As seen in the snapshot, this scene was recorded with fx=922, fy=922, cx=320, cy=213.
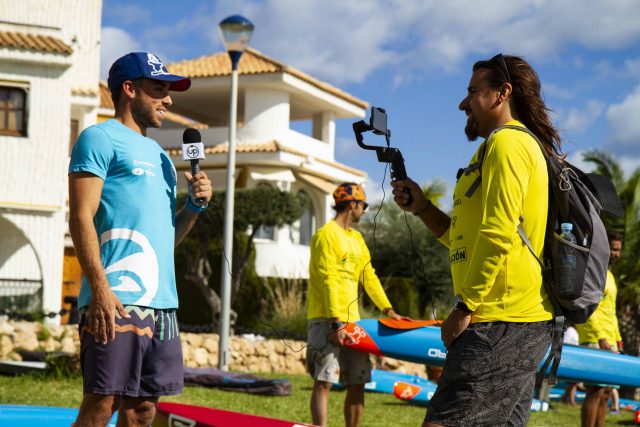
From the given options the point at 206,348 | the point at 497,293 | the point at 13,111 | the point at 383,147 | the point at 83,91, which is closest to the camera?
the point at 497,293

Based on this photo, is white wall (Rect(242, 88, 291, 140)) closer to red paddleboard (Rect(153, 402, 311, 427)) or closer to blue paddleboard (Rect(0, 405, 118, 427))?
red paddleboard (Rect(153, 402, 311, 427))

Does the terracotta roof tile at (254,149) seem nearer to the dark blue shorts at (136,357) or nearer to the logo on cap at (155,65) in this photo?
the logo on cap at (155,65)

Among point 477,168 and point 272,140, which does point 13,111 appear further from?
point 477,168

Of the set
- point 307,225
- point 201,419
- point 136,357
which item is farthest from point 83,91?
point 136,357

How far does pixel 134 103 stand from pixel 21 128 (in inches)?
738

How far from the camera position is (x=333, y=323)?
7.59m

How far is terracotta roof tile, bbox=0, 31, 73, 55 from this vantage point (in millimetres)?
22094

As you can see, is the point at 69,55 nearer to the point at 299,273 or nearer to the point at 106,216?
the point at 299,273

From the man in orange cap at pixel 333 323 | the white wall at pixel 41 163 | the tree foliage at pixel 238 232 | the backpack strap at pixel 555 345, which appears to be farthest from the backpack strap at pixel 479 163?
the tree foliage at pixel 238 232

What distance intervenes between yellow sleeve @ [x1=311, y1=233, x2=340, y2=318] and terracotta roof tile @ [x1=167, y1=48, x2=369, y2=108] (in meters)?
26.0

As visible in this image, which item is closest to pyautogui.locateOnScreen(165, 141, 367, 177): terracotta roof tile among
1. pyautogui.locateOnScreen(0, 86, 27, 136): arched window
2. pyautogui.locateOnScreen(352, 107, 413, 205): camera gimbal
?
pyautogui.locateOnScreen(0, 86, 27, 136): arched window

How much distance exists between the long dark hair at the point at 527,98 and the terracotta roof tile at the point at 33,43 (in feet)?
64.2

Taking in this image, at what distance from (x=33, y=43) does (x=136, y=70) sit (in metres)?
19.0

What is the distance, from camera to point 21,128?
22.3 meters
